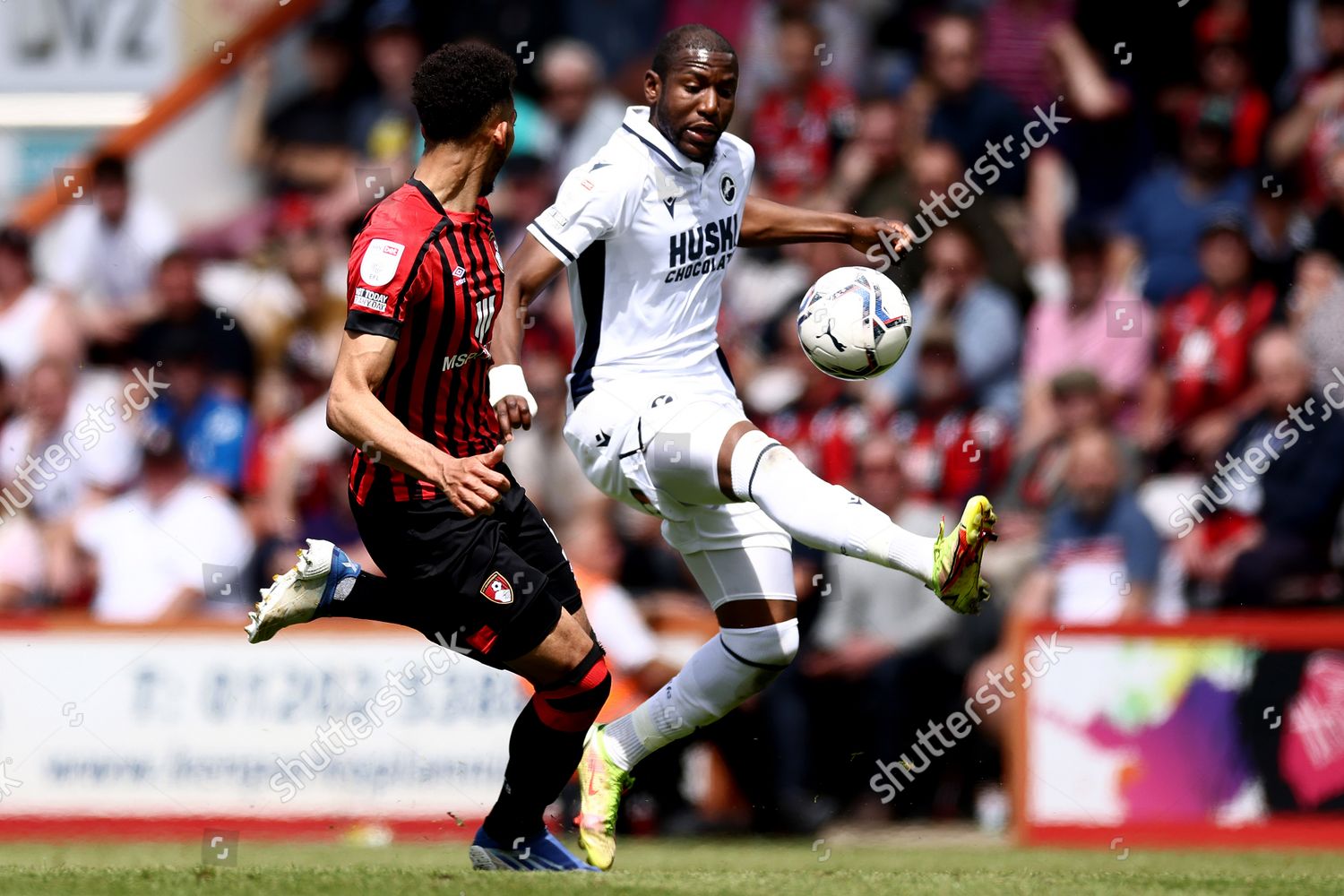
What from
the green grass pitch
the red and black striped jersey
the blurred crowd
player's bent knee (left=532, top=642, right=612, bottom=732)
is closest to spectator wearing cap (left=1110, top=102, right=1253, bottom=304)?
the blurred crowd

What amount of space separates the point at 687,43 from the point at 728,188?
0.61 metres

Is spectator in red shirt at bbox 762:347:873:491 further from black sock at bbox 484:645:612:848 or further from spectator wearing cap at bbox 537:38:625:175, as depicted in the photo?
black sock at bbox 484:645:612:848

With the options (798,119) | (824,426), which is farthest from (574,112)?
(824,426)

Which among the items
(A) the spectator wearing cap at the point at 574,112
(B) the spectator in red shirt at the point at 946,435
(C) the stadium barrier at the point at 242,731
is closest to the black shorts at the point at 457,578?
(C) the stadium barrier at the point at 242,731

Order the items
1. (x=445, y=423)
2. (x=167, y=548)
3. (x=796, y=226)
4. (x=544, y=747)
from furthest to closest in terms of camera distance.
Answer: (x=167, y=548) < (x=796, y=226) < (x=544, y=747) < (x=445, y=423)

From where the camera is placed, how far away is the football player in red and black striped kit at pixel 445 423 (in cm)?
599

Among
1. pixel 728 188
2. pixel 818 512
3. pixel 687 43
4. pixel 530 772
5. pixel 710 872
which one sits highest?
pixel 687 43

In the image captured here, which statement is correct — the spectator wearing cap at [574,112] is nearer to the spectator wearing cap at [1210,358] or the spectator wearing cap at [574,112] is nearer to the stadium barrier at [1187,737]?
the spectator wearing cap at [1210,358]

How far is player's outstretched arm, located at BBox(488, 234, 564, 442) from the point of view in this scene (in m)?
6.14

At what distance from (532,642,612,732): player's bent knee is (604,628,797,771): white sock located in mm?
587

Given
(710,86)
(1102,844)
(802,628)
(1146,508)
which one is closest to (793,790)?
(802,628)

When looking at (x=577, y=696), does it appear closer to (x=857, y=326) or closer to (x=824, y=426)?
(x=857, y=326)

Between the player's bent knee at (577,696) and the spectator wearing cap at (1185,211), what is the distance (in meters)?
5.61

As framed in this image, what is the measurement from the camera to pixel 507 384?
20.4ft
